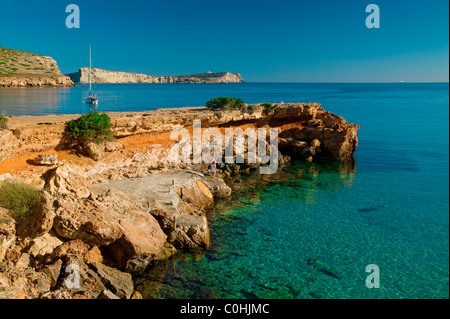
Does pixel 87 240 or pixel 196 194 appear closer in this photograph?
pixel 87 240

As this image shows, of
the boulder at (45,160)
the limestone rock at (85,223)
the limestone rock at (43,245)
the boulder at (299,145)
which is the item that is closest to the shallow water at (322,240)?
the limestone rock at (85,223)

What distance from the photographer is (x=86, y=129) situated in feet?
56.5

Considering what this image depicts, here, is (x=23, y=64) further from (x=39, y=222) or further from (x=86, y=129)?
(x=39, y=222)

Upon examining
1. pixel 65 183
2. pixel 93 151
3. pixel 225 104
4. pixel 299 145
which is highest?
pixel 225 104

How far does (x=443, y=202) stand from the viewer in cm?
1534

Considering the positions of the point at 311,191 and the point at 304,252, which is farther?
the point at 311,191

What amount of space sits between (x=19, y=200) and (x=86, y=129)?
27.2ft

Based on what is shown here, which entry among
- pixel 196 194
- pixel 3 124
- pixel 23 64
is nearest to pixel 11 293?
pixel 196 194

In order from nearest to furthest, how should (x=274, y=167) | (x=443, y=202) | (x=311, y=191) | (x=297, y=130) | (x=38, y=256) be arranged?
1. (x=38, y=256)
2. (x=443, y=202)
3. (x=311, y=191)
4. (x=274, y=167)
5. (x=297, y=130)

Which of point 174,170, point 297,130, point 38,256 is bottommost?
point 38,256

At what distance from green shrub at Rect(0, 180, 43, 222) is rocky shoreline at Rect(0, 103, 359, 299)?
0.26 metres
